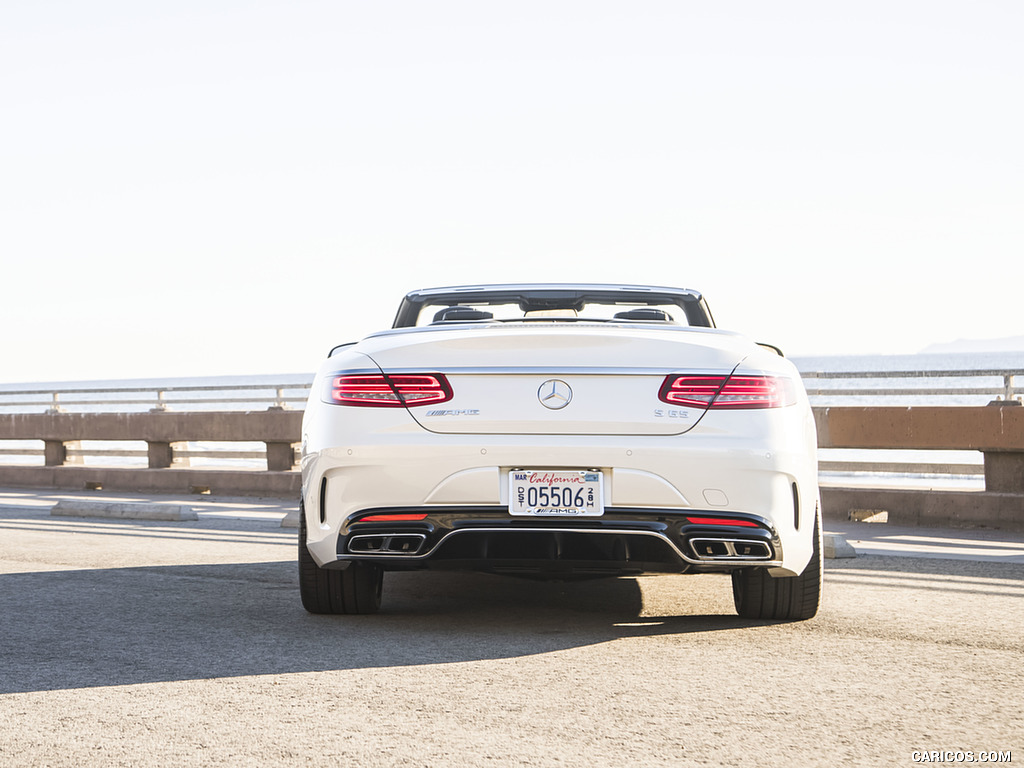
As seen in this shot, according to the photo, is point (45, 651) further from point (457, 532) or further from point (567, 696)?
point (567, 696)

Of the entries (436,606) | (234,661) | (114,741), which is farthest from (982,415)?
(114,741)

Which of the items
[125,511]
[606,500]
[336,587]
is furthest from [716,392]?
[125,511]

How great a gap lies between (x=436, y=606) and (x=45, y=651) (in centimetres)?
185

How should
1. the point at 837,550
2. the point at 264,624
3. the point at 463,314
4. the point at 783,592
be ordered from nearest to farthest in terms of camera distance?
the point at 783,592, the point at 264,624, the point at 463,314, the point at 837,550

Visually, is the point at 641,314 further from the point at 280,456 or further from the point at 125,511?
the point at 280,456

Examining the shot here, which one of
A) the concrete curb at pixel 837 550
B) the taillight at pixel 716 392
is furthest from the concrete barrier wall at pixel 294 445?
the taillight at pixel 716 392

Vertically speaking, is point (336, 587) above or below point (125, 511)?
above

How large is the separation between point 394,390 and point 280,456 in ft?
30.4

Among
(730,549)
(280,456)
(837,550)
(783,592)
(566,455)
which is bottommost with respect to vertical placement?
(280,456)

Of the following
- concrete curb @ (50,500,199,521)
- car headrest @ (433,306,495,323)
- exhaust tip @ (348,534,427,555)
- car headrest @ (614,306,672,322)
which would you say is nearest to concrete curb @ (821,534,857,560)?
car headrest @ (614,306,672,322)

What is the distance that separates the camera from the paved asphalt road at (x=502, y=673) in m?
3.27

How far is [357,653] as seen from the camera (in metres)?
4.52

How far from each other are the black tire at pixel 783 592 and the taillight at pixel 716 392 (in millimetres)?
691

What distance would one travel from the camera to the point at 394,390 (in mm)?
4703
